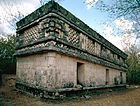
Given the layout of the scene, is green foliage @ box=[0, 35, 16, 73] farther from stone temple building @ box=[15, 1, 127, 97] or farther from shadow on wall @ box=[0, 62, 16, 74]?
stone temple building @ box=[15, 1, 127, 97]

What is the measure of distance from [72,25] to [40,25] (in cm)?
153

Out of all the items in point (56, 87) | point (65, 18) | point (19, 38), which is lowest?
point (56, 87)

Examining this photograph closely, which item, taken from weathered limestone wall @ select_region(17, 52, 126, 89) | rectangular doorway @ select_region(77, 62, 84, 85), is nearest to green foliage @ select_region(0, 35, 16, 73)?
weathered limestone wall @ select_region(17, 52, 126, 89)

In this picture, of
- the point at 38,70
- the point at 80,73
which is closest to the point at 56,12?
the point at 38,70

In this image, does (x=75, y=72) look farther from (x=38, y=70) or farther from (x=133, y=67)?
(x=133, y=67)

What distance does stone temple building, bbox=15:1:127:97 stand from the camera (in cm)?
412

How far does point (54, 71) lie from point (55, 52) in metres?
0.72

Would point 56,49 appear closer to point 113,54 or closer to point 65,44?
point 65,44

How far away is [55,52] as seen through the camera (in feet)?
13.5

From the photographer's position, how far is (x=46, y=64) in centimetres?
412

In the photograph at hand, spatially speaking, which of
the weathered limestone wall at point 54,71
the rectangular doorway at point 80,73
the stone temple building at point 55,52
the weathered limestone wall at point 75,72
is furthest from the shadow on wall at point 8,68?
the weathered limestone wall at point 75,72

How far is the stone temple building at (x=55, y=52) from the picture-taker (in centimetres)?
412

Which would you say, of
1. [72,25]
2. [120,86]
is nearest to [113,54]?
[120,86]

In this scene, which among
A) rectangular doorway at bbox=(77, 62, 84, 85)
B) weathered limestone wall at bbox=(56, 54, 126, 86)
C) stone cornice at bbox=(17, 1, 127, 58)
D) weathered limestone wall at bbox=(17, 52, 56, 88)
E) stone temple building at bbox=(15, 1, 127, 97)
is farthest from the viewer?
rectangular doorway at bbox=(77, 62, 84, 85)
